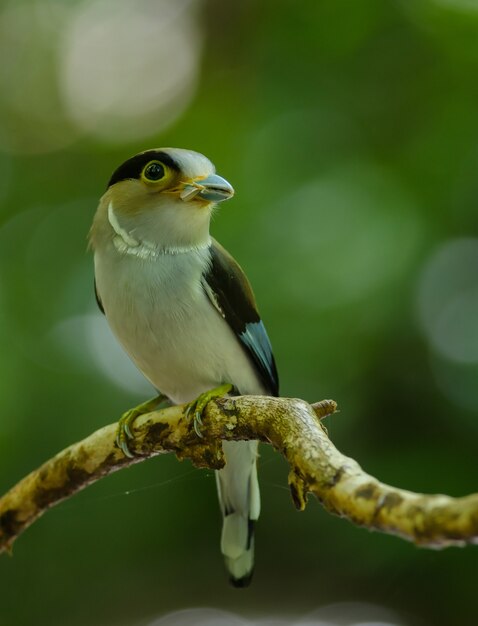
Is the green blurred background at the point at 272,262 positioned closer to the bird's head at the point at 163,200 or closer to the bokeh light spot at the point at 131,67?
the bokeh light spot at the point at 131,67

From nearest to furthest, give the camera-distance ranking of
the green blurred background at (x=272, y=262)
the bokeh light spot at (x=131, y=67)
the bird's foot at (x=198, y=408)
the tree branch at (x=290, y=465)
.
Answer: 1. the tree branch at (x=290, y=465)
2. the bird's foot at (x=198, y=408)
3. the green blurred background at (x=272, y=262)
4. the bokeh light spot at (x=131, y=67)

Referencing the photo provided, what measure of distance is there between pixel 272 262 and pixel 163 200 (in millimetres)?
737

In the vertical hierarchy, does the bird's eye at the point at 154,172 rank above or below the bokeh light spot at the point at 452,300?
below

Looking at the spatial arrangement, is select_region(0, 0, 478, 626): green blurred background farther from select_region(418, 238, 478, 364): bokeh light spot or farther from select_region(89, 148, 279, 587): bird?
select_region(89, 148, 279, 587): bird

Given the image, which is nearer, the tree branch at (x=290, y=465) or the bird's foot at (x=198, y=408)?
the tree branch at (x=290, y=465)

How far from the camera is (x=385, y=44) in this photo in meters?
2.14

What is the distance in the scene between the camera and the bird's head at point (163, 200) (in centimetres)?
112

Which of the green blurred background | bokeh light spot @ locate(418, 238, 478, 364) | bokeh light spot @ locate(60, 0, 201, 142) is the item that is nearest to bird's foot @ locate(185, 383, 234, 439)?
the green blurred background

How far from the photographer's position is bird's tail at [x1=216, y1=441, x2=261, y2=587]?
1.23 m

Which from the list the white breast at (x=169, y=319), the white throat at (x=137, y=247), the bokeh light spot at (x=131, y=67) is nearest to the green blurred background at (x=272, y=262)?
the bokeh light spot at (x=131, y=67)

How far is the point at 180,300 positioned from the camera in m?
1.19

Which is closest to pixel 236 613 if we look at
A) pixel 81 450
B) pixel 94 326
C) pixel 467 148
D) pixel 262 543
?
pixel 262 543

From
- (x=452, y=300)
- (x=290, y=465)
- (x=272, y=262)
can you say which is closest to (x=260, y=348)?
(x=290, y=465)

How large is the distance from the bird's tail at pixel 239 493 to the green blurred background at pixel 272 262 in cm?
17
